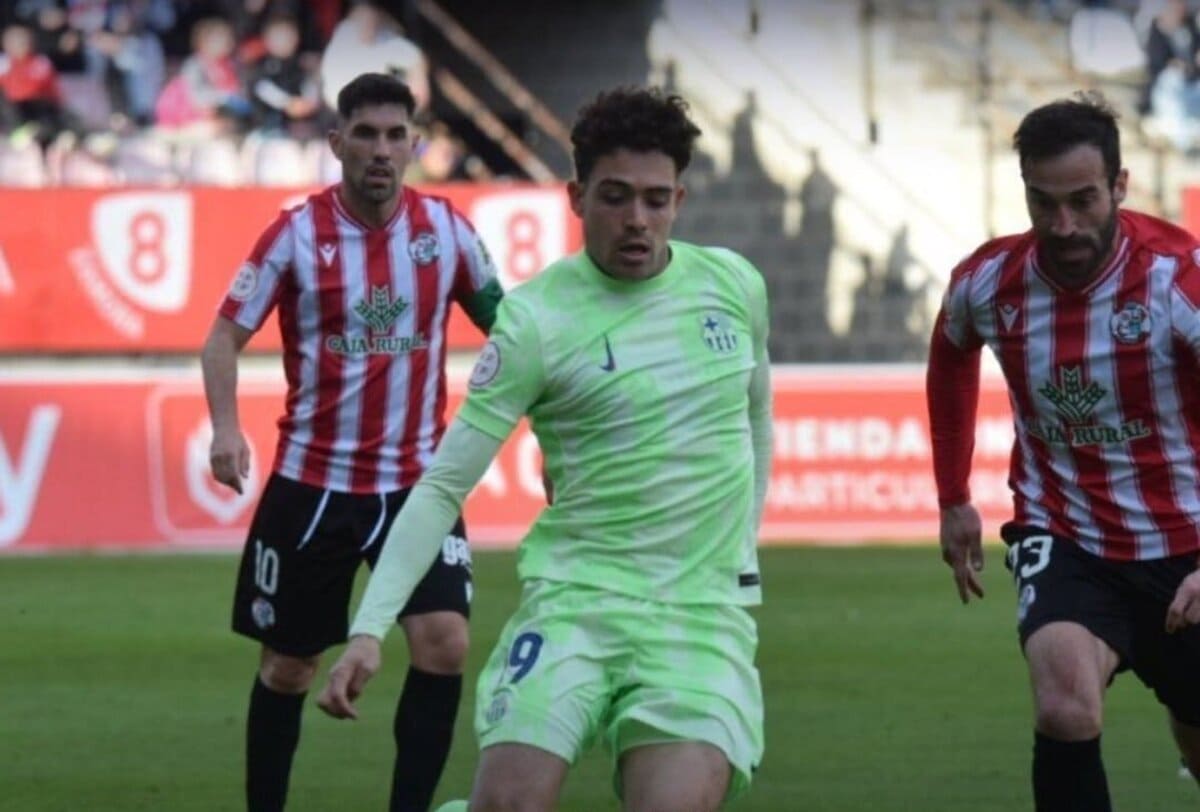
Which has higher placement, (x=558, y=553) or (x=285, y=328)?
(x=285, y=328)

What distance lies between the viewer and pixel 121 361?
18.8 meters

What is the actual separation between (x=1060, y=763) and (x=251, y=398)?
39.5 ft

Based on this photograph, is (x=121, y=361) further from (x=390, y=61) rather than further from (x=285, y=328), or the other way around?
(x=285, y=328)

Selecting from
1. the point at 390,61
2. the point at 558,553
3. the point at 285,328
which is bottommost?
the point at 558,553

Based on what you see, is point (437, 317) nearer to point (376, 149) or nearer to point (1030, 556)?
point (376, 149)

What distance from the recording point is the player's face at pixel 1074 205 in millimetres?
5820

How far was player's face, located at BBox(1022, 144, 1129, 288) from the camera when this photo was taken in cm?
582

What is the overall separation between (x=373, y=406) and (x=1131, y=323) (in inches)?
95.4

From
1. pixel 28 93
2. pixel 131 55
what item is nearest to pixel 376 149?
pixel 28 93

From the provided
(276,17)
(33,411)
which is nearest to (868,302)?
(276,17)

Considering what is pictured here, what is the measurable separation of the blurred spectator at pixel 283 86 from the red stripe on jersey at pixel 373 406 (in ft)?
43.1

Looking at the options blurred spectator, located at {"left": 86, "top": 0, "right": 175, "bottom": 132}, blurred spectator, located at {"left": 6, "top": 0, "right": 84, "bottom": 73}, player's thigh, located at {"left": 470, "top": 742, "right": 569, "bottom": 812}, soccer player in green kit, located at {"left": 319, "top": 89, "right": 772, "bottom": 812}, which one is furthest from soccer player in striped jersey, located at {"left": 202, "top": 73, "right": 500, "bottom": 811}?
blurred spectator, located at {"left": 6, "top": 0, "right": 84, "bottom": 73}

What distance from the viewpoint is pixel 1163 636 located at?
614 centimetres

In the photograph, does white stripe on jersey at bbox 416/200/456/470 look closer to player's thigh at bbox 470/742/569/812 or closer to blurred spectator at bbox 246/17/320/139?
player's thigh at bbox 470/742/569/812
